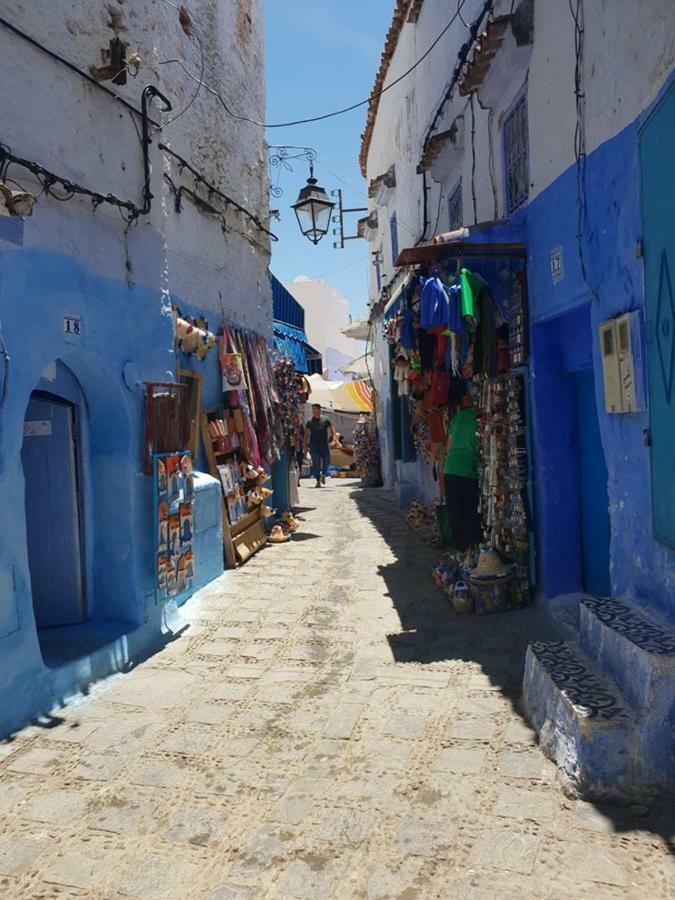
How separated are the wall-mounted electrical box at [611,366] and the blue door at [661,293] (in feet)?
1.14

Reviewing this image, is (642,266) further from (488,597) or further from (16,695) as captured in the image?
(16,695)

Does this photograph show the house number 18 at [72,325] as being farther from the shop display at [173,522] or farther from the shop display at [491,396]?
the shop display at [491,396]

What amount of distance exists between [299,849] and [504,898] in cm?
84

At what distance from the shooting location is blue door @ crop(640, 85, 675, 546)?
3.47 meters

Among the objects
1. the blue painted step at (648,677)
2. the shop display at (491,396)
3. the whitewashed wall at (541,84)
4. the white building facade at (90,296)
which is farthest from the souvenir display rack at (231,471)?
the blue painted step at (648,677)

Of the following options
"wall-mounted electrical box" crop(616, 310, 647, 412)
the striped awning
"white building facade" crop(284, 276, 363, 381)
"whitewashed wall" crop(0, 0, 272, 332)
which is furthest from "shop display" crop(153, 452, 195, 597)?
"white building facade" crop(284, 276, 363, 381)

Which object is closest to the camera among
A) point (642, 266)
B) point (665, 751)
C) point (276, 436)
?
point (665, 751)

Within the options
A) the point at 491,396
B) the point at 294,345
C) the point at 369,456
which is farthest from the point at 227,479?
the point at 369,456

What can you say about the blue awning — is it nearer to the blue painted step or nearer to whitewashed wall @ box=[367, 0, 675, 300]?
whitewashed wall @ box=[367, 0, 675, 300]

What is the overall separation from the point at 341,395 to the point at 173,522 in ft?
64.5

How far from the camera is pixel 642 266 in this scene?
12.6 feet

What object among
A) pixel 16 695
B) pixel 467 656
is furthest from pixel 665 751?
pixel 16 695

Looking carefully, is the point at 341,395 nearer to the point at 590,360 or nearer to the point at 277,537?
the point at 277,537

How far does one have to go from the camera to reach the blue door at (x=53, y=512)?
5.41 metres
